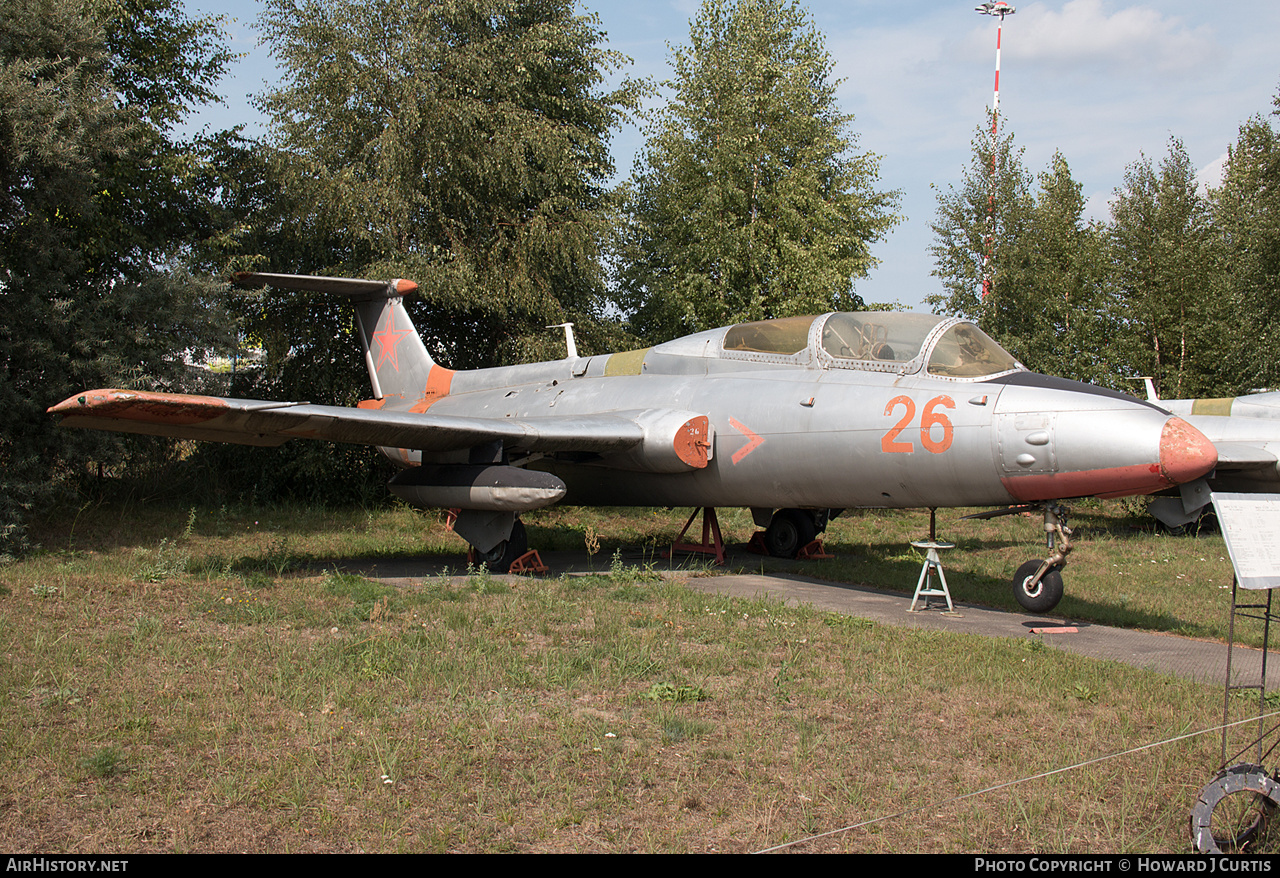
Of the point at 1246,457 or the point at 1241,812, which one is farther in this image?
the point at 1246,457

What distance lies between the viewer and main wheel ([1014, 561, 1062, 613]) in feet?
26.5

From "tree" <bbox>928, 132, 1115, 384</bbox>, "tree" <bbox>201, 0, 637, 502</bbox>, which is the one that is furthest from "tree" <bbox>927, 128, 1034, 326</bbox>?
"tree" <bbox>201, 0, 637, 502</bbox>

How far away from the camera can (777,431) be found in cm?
930

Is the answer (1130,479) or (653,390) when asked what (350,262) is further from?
(1130,479)

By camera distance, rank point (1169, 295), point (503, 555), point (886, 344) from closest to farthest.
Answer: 1. point (886, 344)
2. point (503, 555)
3. point (1169, 295)

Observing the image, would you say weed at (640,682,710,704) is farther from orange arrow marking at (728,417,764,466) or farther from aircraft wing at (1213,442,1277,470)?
aircraft wing at (1213,442,1277,470)

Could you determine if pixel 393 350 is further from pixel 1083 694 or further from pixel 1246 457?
pixel 1246 457

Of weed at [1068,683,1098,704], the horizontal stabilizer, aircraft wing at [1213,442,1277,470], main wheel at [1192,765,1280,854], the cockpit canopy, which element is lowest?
weed at [1068,683,1098,704]

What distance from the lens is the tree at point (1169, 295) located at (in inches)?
1045

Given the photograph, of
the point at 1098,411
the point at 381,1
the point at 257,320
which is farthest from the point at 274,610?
the point at 381,1

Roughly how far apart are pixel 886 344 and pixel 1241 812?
5.79 m

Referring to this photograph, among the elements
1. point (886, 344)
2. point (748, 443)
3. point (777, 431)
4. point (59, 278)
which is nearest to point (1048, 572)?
point (886, 344)

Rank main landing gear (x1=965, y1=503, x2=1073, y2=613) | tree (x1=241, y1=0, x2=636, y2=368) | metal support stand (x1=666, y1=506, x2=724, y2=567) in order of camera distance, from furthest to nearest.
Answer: tree (x1=241, y1=0, x2=636, y2=368), metal support stand (x1=666, y1=506, x2=724, y2=567), main landing gear (x1=965, y1=503, x2=1073, y2=613)

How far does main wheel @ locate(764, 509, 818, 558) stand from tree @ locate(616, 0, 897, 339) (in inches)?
309
